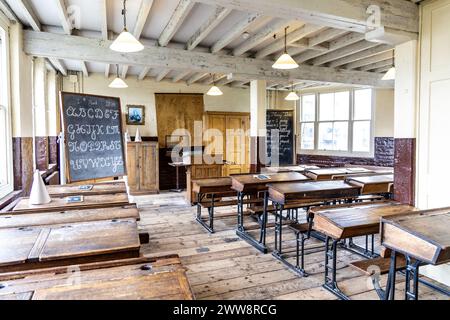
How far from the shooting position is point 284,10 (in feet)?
8.95

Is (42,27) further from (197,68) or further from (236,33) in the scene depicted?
(236,33)

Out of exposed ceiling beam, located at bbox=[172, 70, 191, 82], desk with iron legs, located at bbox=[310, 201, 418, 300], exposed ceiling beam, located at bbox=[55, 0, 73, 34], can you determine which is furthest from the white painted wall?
desk with iron legs, located at bbox=[310, 201, 418, 300]

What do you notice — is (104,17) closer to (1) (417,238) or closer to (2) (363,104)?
(1) (417,238)

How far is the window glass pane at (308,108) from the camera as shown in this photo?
916cm

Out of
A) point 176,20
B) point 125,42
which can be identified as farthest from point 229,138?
point 125,42

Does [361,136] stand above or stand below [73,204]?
above

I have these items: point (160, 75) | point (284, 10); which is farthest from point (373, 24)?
point (160, 75)

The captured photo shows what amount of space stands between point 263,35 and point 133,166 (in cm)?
450

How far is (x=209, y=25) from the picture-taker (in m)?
4.12

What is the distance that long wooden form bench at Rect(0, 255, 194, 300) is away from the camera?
1.18m

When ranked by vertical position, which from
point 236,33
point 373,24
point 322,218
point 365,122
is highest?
point 236,33

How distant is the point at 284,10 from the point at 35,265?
2.63 m

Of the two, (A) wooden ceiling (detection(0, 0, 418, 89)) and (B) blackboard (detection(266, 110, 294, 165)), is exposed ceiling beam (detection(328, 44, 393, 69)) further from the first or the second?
(B) blackboard (detection(266, 110, 294, 165))

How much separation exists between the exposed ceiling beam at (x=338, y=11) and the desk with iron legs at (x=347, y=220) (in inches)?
69.4
